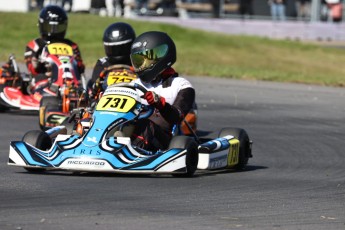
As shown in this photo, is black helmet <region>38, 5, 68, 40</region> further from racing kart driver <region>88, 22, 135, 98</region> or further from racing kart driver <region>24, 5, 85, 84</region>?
racing kart driver <region>88, 22, 135, 98</region>

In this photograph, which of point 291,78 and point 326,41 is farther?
point 326,41

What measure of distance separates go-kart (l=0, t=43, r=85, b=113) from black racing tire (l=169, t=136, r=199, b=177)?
505 centimetres

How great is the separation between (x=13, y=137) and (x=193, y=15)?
1093 inches

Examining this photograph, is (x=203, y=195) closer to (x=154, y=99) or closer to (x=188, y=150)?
(x=188, y=150)

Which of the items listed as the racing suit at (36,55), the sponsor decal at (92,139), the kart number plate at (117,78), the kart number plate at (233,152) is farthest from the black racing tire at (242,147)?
the racing suit at (36,55)

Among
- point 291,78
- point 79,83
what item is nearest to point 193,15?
point 291,78

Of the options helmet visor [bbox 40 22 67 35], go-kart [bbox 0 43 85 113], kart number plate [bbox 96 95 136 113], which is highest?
kart number plate [bbox 96 95 136 113]

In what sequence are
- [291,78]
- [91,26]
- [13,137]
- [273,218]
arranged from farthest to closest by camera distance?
1. [91,26]
2. [291,78]
3. [13,137]
4. [273,218]

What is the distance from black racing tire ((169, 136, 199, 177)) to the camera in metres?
8.62

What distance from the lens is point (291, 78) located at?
72.9 ft

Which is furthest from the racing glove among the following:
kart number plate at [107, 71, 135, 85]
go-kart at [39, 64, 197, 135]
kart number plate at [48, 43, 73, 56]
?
kart number plate at [48, 43, 73, 56]

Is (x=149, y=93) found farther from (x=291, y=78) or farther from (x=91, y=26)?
(x=91, y=26)

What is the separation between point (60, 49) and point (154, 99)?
564 centimetres

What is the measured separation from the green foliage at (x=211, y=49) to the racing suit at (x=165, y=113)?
13.8 m
